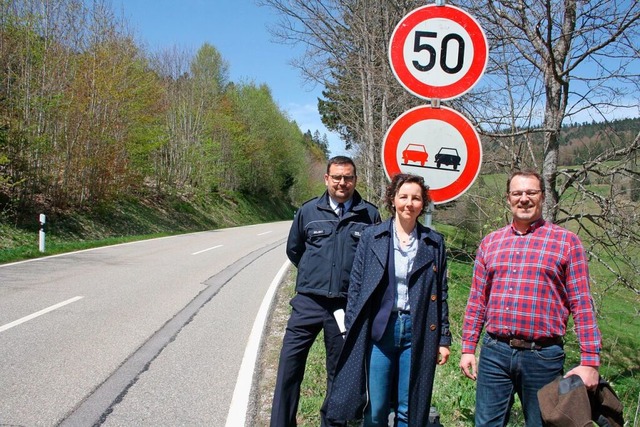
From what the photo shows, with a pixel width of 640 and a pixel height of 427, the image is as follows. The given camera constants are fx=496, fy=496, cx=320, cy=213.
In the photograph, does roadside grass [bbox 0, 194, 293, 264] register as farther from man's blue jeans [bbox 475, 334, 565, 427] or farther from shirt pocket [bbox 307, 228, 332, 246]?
man's blue jeans [bbox 475, 334, 565, 427]

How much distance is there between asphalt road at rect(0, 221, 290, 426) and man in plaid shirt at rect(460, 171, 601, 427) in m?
2.01

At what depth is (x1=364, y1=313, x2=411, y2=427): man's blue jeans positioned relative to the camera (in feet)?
9.20

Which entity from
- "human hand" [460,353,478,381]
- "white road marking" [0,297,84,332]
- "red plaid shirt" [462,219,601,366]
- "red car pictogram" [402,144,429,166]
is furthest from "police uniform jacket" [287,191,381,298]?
"white road marking" [0,297,84,332]

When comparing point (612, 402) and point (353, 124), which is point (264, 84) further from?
point (612, 402)

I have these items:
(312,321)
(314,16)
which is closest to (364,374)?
(312,321)

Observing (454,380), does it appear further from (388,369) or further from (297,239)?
(297,239)

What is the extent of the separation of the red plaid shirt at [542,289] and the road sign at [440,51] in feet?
3.61

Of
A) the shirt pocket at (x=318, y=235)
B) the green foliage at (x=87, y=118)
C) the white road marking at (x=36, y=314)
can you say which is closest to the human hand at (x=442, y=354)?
the shirt pocket at (x=318, y=235)

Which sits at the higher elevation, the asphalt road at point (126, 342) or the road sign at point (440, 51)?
the road sign at point (440, 51)

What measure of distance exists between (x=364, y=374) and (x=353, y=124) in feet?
43.3

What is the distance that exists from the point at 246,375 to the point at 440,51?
3.33 meters

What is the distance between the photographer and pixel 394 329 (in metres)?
2.80

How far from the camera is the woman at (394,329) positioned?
277 cm

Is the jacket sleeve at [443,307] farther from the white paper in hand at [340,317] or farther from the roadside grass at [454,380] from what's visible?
the roadside grass at [454,380]
